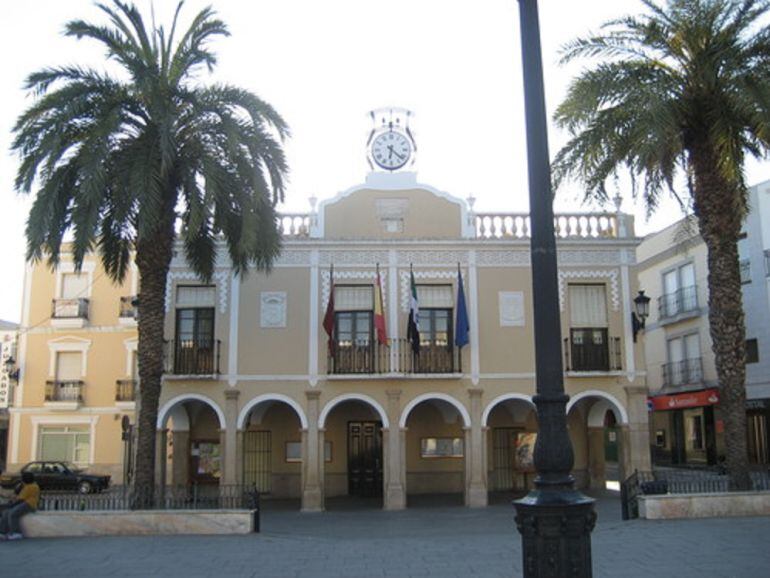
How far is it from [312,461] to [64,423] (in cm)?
1770

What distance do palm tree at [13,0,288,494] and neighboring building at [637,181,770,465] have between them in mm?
18680

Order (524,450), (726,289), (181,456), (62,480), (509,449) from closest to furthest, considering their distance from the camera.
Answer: (726,289)
(181,456)
(524,450)
(509,449)
(62,480)

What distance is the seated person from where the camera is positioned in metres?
15.9

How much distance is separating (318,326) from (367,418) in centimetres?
415

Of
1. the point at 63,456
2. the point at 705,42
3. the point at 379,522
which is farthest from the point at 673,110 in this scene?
the point at 63,456

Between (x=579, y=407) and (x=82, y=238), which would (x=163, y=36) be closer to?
(x=82, y=238)

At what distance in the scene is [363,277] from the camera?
24703 mm

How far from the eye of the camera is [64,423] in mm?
36625

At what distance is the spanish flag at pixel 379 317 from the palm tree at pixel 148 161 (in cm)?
523

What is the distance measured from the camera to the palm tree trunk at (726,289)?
17.9 metres

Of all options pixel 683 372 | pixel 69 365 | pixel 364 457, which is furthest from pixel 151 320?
pixel 683 372

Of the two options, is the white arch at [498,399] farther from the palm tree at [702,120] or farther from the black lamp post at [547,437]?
the black lamp post at [547,437]

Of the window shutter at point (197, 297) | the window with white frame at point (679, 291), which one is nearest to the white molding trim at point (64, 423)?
the window shutter at point (197, 297)

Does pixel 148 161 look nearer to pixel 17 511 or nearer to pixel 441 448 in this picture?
pixel 17 511
